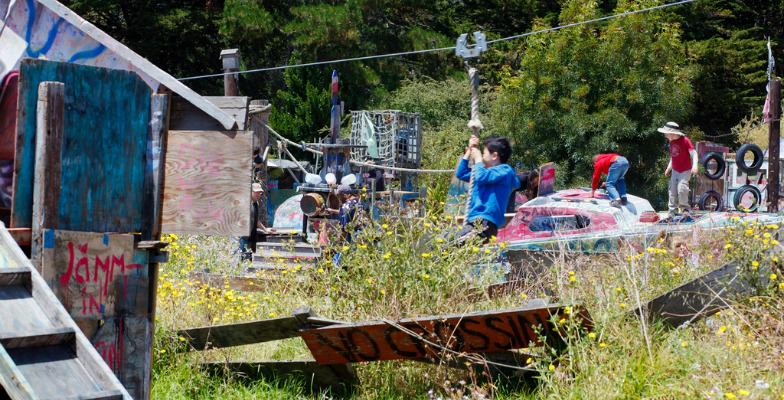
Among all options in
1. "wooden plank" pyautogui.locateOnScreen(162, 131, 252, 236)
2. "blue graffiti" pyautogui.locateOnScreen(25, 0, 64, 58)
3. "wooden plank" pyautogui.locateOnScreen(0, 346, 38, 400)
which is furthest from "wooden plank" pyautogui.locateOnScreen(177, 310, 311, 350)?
"wooden plank" pyautogui.locateOnScreen(0, 346, 38, 400)

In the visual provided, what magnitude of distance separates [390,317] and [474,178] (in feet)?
7.38

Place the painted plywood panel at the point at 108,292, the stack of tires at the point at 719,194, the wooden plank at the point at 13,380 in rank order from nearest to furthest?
the wooden plank at the point at 13,380, the painted plywood panel at the point at 108,292, the stack of tires at the point at 719,194

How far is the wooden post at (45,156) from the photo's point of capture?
14.0 ft

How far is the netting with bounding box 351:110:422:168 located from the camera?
23.4 meters

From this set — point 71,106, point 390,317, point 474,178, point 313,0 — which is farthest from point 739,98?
point 71,106

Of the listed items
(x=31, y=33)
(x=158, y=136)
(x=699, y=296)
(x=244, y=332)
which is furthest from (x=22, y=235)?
(x=699, y=296)

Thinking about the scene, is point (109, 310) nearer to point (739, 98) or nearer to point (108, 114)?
point (108, 114)

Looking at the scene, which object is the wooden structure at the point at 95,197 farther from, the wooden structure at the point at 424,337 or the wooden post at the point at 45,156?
the wooden structure at the point at 424,337

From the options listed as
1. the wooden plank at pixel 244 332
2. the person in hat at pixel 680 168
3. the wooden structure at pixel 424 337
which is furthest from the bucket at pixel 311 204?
the wooden structure at pixel 424 337

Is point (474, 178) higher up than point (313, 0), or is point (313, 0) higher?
point (313, 0)

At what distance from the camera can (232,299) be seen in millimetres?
7461

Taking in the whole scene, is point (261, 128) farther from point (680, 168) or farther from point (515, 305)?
point (515, 305)

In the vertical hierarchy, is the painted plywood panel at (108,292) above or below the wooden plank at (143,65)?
below

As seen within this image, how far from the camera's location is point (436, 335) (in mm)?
5613
